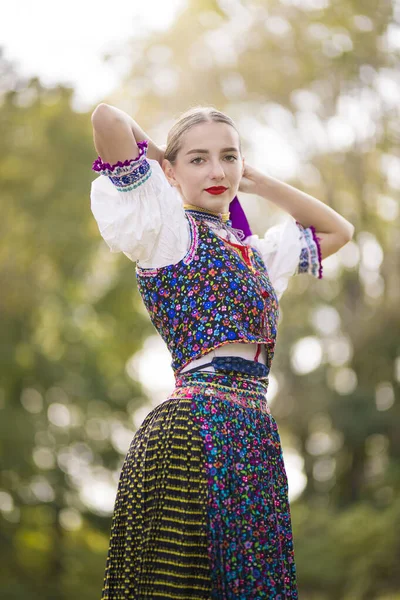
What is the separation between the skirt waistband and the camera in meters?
2.15

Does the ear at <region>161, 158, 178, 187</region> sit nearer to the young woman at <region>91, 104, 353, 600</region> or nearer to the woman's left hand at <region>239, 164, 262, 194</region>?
the young woman at <region>91, 104, 353, 600</region>

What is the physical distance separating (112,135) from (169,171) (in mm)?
256

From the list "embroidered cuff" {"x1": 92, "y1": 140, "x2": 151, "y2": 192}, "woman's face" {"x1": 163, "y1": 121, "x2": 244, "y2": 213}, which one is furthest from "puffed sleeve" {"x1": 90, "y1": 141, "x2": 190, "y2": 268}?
"woman's face" {"x1": 163, "y1": 121, "x2": 244, "y2": 213}

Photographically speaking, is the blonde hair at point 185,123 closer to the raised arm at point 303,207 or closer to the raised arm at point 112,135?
the raised arm at point 112,135

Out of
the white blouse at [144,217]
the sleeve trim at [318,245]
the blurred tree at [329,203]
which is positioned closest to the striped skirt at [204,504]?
the white blouse at [144,217]

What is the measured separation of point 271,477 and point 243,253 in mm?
548

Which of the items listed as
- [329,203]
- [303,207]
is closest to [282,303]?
[329,203]

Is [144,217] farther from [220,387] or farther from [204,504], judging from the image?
[204,504]

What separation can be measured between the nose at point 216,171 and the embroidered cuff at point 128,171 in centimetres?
18

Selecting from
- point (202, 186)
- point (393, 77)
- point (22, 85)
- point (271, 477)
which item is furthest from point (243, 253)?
point (22, 85)

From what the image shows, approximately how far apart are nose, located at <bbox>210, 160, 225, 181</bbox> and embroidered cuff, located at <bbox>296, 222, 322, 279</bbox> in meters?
0.48

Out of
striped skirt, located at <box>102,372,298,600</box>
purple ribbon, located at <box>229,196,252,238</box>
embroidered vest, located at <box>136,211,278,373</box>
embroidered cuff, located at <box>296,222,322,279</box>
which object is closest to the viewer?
striped skirt, located at <box>102,372,298,600</box>

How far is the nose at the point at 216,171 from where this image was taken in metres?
2.24

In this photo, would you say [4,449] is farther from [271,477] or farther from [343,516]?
[271,477]
